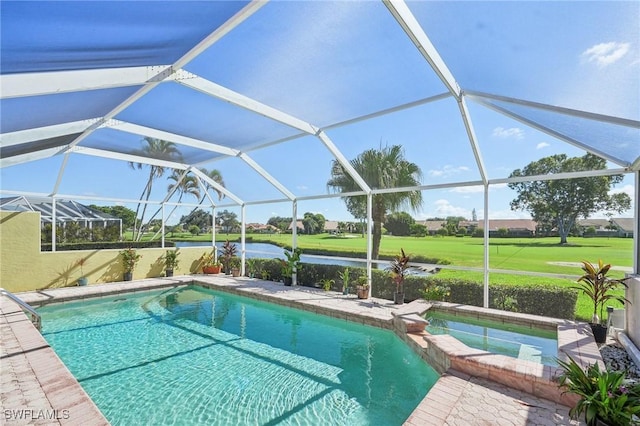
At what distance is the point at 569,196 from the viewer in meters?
11.6

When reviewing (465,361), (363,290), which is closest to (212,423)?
(465,361)

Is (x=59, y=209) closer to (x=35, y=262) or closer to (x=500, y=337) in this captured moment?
(x=35, y=262)

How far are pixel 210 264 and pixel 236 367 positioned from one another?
1179cm

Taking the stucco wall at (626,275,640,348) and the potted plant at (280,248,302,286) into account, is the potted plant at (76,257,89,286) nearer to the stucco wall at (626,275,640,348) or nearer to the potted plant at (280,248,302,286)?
the potted plant at (280,248,302,286)

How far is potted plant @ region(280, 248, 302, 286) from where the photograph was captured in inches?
517

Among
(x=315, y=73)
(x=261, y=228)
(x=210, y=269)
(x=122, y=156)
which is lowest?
(x=210, y=269)

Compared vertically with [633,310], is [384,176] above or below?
above

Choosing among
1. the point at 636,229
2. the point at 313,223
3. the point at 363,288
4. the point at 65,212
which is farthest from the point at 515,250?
the point at 65,212

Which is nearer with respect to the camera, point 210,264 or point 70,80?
point 70,80

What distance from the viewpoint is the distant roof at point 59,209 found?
1495 cm

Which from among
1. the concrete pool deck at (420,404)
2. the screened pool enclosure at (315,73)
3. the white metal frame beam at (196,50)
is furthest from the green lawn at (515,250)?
the white metal frame beam at (196,50)

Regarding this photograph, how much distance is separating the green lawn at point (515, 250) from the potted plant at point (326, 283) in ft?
6.27

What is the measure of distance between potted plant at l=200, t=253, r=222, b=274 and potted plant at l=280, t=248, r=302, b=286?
5190mm

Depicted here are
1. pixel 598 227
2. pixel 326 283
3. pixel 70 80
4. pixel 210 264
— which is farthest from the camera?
pixel 210 264
